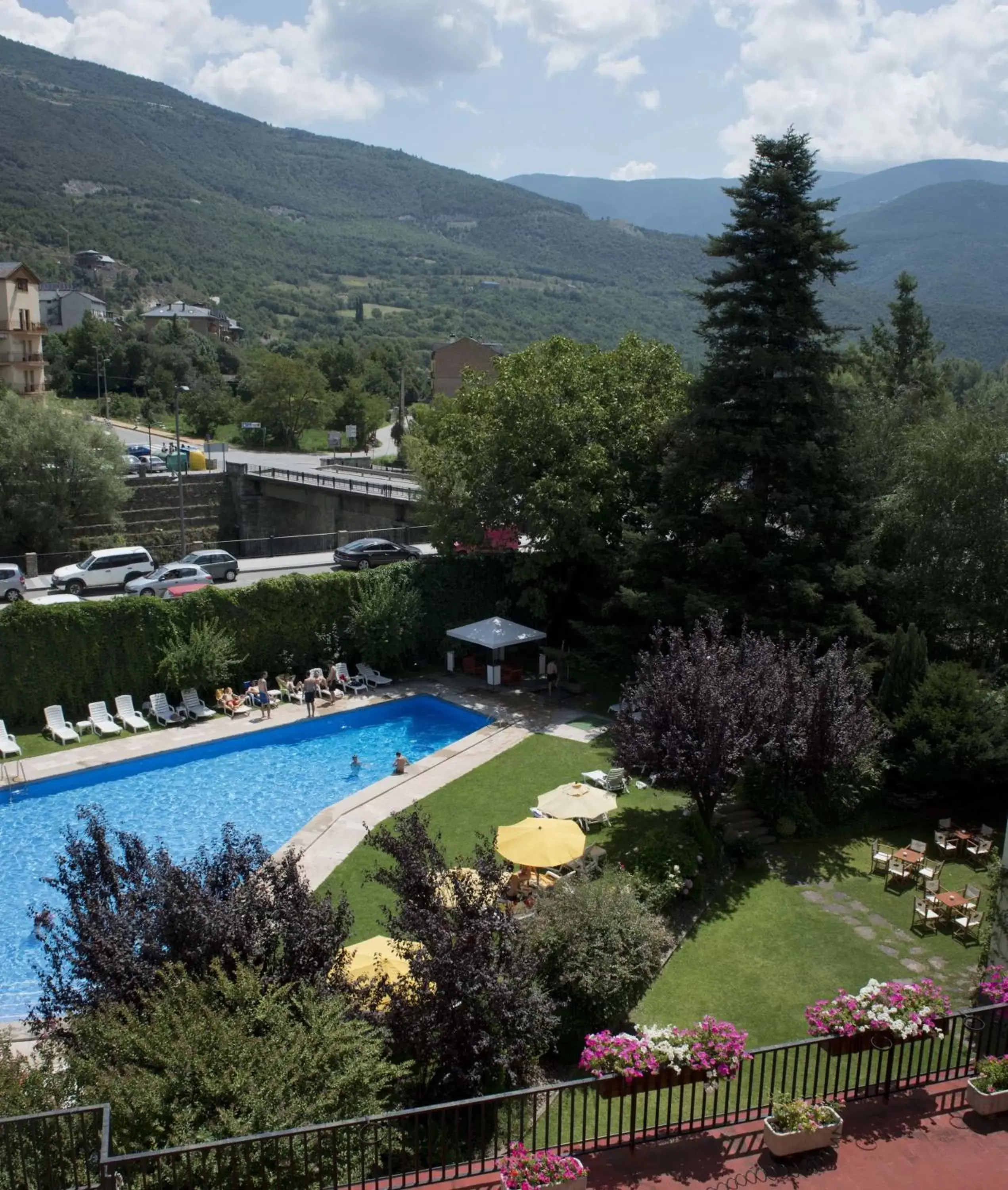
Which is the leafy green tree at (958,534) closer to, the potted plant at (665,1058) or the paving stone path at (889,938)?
the paving stone path at (889,938)

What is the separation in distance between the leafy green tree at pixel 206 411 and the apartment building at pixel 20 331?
1860 cm

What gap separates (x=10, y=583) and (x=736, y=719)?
2823 centimetres

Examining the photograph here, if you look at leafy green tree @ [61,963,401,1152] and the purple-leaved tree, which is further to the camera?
the purple-leaved tree

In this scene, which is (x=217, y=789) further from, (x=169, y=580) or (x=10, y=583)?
(x=10, y=583)

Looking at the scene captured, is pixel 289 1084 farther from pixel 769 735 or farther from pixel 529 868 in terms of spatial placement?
pixel 769 735

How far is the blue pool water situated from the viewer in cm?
1897

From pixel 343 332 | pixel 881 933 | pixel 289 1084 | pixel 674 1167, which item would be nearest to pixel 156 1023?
pixel 289 1084

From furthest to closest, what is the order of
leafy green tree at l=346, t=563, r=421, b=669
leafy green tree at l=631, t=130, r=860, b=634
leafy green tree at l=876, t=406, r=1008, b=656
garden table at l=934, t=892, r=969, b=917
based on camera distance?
leafy green tree at l=346, t=563, r=421, b=669 < leafy green tree at l=631, t=130, r=860, b=634 < leafy green tree at l=876, t=406, r=1008, b=656 < garden table at l=934, t=892, r=969, b=917

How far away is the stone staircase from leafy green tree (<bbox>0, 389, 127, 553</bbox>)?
116 feet

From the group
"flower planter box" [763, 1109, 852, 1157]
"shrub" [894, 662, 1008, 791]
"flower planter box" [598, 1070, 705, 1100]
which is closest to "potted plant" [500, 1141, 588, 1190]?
"flower planter box" [598, 1070, 705, 1100]

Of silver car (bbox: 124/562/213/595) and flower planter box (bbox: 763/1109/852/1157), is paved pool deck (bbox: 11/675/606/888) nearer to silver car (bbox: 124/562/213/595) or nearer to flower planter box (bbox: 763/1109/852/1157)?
flower planter box (bbox: 763/1109/852/1157)

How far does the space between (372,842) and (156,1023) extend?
3552 millimetres

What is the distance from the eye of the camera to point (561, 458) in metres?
28.0

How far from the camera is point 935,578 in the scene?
2309 centimetres
